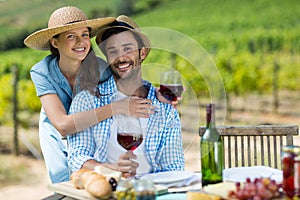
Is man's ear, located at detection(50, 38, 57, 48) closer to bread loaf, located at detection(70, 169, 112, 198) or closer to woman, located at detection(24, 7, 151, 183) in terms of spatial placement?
woman, located at detection(24, 7, 151, 183)

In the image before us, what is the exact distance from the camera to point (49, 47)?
2660mm

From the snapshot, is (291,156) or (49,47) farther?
(49,47)

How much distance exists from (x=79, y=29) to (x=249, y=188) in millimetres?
1103

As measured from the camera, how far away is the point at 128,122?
2123mm

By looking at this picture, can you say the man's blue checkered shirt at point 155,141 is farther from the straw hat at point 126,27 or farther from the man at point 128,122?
the straw hat at point 126,27

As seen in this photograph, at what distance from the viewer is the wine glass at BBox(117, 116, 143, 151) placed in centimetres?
182

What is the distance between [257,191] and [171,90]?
53cm

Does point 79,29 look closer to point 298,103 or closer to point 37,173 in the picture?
point 37,173

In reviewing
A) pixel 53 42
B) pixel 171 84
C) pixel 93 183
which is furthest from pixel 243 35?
pixel 93 183

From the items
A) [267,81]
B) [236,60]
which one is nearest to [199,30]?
[236,60]

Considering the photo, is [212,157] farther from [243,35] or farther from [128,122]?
[243,35]

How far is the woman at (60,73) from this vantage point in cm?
233

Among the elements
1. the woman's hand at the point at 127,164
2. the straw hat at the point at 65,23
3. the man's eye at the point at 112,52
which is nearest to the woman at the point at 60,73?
the straw hat at the point at 65,23

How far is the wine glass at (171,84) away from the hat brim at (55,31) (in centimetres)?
47
